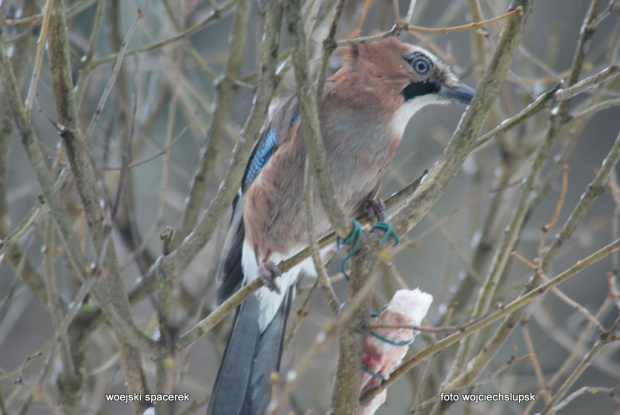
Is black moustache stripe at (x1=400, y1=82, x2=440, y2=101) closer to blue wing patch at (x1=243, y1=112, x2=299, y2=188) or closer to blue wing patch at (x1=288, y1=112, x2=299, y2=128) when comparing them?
blue wing patch at (x1=288, y1=112, x2=299, y2=128)

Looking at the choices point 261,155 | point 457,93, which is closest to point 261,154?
point 261,155

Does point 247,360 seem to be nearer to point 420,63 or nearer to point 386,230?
point 386,230

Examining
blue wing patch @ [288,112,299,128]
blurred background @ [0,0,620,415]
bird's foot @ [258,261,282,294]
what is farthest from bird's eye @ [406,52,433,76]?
bird's foot @ [258,261,282,294]

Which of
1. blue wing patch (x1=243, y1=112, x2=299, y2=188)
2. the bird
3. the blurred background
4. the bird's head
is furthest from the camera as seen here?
blue wing patch (x1=243, y1=112, x2=299, y2=188)

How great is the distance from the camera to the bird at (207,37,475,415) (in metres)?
2.89

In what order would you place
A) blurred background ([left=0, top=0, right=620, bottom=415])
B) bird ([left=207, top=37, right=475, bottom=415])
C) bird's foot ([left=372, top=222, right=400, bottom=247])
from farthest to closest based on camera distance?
bird ([left=207, top=37, right=475, bottom=415]) → blurred background ([left=0, top=0, right=620, bottom=415]) → bird's foot ([left=372, top=222, right=400, bottom=247])

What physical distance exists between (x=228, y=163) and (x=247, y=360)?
1098mm

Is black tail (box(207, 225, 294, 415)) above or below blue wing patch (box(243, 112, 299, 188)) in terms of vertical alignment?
below

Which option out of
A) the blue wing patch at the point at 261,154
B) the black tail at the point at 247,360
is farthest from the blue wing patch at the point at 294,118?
the black tail at the point at 247,360

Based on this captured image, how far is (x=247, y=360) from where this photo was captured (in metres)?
2.93

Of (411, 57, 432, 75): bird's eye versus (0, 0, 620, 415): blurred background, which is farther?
(411, 57, 432, 75): bird's eye

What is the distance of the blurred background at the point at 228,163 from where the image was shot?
2.67 meters

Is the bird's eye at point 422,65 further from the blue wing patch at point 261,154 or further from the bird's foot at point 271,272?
the bird's foot at point 271,272

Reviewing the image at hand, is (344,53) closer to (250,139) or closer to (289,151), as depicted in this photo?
(289,151)
